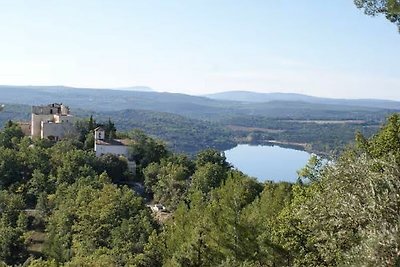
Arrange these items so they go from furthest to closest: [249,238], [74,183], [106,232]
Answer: [74,183]
[106,232]
[249,238]

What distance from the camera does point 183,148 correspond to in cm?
13400

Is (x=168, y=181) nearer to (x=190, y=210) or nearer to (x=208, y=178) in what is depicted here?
(x=208, y=178)

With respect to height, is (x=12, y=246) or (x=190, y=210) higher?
(x=190, y=210)

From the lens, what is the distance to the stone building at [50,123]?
5481 cm

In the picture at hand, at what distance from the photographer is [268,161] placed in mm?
120438

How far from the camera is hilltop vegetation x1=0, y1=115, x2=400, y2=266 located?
10.2 metres

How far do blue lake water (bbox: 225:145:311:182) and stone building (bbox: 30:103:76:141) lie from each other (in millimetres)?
32769

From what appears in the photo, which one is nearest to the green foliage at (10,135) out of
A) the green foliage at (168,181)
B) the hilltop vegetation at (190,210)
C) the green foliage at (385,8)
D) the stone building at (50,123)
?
the hilltop vegetation at (190,210)

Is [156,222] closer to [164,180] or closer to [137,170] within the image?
[164,180]

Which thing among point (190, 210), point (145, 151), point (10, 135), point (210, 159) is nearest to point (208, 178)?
point (210, 159)

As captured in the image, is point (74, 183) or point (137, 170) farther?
point (137, 170)

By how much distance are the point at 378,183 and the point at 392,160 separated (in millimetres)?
734

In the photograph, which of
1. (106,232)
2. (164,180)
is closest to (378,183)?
(106,232)

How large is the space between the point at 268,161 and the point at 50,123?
7144 centimetres
